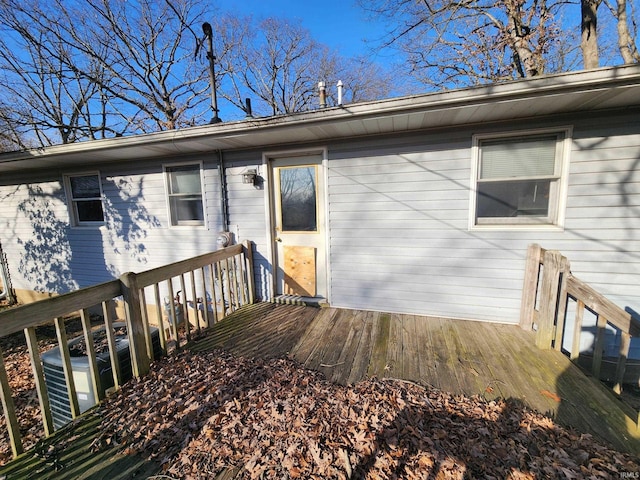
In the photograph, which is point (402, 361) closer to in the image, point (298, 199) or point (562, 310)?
point (562, 310)

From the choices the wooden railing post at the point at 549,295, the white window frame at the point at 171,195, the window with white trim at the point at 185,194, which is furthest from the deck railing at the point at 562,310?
the window with white trim at the point at 185,194

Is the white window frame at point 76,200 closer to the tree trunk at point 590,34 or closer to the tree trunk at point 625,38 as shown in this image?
the tree trunk at point 590,34

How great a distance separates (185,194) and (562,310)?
211 inches

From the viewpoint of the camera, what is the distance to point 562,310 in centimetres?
262

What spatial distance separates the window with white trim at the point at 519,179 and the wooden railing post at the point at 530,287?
0.42 m

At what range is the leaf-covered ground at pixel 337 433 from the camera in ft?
4.86

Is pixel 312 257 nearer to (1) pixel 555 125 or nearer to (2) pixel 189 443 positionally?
(2) pixel 189 443

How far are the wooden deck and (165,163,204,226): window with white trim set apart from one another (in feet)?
6.55

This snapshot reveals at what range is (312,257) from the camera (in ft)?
13.5

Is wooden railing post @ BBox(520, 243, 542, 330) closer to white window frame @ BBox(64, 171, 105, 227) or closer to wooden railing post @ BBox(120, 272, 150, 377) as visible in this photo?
wooden railing post @ BBox(120, 272, 150, 377)

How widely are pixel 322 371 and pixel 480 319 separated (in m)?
2.28

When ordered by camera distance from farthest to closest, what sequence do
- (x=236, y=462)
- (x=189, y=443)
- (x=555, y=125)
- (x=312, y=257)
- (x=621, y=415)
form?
(x=312, y=257) < (x=555, y=125) < (x=621, y=415) < (x=189, y=443) < (x=236, y=462)

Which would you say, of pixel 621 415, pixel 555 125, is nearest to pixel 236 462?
pixel 621 415

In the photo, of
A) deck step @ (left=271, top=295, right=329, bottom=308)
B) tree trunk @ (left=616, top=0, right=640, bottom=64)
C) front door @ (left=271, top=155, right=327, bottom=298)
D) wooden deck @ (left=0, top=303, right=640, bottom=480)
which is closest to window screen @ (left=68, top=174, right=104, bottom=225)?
front door @ (left=271, top=155, right=327, bottom=298)
